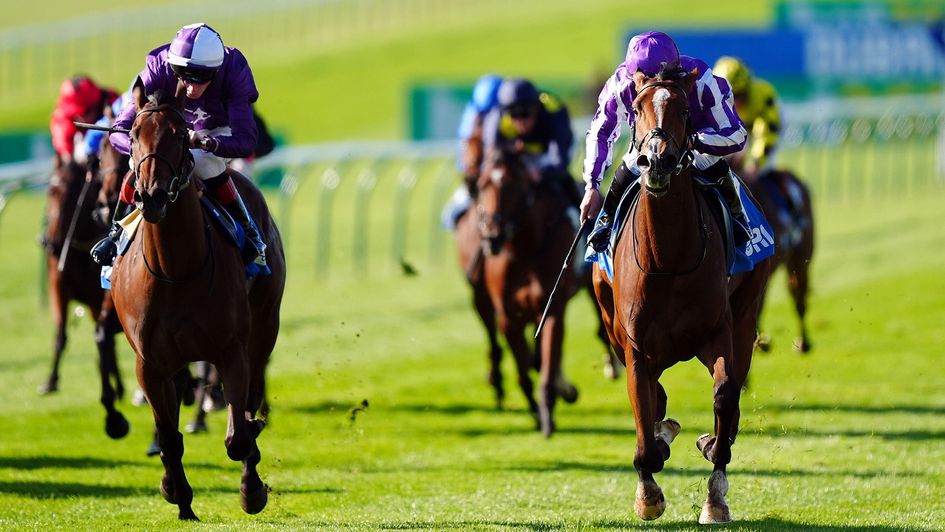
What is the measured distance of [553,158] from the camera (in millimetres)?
10656

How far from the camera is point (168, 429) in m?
7.00

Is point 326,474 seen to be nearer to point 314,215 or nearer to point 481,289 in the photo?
point 481,289

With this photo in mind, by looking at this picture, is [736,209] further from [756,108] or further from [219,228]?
[756,108]

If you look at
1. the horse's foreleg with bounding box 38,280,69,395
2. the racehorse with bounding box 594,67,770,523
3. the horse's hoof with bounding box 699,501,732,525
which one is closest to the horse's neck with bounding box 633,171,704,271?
the racehorse with bounding box 594,67,770,523

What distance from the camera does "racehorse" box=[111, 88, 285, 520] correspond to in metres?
6.47

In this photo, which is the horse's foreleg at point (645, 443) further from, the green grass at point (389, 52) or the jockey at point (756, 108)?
the green grass at point (389, 52)

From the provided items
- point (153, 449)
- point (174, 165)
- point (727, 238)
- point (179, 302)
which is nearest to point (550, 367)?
point (153, 449)

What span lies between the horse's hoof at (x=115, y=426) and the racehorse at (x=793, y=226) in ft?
14.7

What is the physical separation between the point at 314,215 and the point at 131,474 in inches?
607

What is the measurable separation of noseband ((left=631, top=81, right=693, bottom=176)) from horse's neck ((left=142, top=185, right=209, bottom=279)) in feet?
6.17

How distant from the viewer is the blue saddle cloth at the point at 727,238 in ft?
23.1

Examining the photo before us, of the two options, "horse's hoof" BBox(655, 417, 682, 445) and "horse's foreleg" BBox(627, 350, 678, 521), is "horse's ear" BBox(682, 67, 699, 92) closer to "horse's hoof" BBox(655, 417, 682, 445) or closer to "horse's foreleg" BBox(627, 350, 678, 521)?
"horse's foreleg" BBox(627, 350, 678, 521)

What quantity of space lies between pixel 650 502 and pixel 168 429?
84.5 inches

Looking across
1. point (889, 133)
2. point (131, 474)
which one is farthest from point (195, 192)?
point (889, 133)
